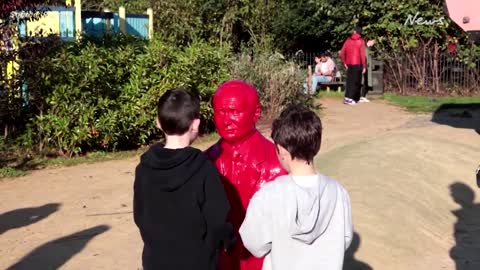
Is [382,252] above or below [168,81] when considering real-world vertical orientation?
below

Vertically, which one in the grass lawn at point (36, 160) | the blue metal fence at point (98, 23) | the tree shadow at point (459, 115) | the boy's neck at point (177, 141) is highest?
the blue metal fence at point (98, 23)

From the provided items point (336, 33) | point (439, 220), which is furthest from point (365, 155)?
point (336, 33)

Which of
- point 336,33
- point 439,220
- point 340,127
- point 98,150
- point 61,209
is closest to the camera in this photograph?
point 61,209

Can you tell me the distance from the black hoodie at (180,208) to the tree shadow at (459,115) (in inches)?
396

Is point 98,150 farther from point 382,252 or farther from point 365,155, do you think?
point 382,252

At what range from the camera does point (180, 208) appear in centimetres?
319

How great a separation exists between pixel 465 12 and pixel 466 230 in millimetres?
2450

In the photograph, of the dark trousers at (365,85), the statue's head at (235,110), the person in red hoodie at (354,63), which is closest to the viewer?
the statue's head at (235,110)

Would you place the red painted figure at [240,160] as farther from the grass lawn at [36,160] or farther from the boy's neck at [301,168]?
the grass lawn at [36,160]

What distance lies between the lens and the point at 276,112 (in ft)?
43.6

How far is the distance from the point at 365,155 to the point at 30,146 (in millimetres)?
4433

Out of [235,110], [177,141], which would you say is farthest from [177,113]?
[235,110]

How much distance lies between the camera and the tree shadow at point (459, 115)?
1324cm

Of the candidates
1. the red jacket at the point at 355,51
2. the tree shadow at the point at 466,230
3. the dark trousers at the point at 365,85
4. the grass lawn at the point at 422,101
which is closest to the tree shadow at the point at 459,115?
the grass lawn at the point at 422,101
